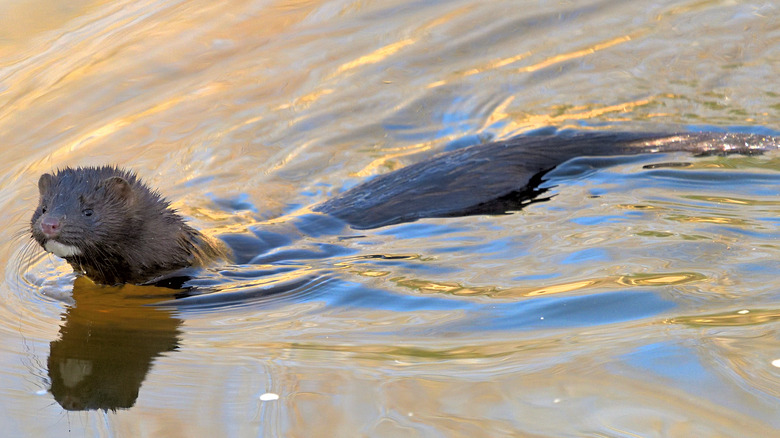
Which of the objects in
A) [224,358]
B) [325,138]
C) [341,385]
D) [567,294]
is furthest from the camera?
[325,138]

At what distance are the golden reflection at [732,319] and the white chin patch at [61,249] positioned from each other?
3240 mm

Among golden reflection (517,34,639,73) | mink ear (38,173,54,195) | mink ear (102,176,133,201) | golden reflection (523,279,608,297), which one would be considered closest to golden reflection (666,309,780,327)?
golden reflection (523,279,608,297)

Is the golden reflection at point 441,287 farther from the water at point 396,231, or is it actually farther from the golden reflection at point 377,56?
the golden reflection at point 377,56

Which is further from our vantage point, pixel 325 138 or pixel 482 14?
pixel 482 14

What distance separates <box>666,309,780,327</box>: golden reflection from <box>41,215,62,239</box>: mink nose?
127 inches

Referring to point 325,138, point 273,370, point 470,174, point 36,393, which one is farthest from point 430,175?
point 36,393

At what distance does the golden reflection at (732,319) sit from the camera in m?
4.07

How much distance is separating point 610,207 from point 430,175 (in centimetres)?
129

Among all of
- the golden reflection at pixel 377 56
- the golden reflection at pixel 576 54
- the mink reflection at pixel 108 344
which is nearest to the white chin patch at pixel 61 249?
the mink reflection at pixel 108 344

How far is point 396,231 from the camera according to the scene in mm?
6273

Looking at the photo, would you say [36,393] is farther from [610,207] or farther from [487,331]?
[610,207]

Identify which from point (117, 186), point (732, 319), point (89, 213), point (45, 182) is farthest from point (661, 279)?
point (45, 182)

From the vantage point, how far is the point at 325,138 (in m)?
8.20

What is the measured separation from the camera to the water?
365 centimetres
